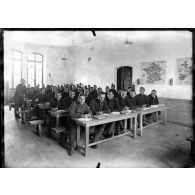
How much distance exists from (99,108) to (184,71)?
1.97 metres

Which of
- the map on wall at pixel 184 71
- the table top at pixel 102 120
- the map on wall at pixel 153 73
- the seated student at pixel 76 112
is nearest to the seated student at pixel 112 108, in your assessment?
the table top at pixel 102 120

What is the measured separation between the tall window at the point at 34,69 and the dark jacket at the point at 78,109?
32.7 inches

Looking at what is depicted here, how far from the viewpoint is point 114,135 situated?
4016mm

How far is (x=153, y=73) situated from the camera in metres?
3.33

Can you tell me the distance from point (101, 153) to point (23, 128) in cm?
166

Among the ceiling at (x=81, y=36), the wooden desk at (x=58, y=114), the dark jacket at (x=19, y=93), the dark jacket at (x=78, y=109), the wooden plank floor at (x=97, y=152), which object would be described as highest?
the ceiling at (x=81, y=36)

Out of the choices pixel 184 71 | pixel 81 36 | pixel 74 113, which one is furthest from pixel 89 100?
pixel 184 71

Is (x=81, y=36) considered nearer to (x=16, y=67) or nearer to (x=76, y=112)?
(x=16, y=67)

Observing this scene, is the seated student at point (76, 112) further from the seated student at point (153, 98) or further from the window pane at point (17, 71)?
the seated student at point (153, 98)

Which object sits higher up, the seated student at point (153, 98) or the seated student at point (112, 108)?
the seated student at point (153, 98)

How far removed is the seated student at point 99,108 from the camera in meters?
3.63

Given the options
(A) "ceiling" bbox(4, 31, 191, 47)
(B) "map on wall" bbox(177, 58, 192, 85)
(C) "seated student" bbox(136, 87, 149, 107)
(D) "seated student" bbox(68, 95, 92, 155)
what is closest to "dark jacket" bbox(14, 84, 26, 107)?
(A) "ceiling" bbox(4, 31, 191, 47)

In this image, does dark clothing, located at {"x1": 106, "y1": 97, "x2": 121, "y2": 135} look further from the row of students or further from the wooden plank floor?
the wooden plank floor

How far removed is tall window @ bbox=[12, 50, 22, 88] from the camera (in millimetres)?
2777
